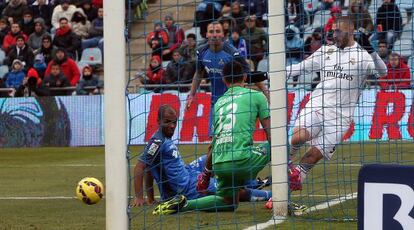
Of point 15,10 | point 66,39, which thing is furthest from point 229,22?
point 15,10

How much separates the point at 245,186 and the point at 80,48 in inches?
635

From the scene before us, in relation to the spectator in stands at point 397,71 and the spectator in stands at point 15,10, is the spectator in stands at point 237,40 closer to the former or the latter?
the spectator in stands at point 397,71

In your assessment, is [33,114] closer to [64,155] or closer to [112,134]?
[64,155]

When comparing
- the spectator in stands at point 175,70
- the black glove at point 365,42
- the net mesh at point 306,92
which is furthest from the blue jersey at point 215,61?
the black glove at point 365,42

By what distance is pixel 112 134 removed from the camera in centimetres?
756

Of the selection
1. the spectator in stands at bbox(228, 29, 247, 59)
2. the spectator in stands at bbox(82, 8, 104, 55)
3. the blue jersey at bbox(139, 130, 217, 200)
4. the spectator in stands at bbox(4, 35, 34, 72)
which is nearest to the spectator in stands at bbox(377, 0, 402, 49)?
the blue jersey at bbox(139, 130, 217, 200)

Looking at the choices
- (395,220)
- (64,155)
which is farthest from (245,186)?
(64,155)

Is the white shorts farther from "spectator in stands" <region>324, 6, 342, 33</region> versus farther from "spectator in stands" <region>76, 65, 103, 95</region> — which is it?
"spectator in stands" <region>76, 65, 103, 95</region>

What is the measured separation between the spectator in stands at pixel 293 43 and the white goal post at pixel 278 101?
0.17 m

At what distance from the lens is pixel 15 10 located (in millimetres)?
27656

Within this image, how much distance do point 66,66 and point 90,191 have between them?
14.2 metres

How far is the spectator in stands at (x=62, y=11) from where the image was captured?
27016 millimetres

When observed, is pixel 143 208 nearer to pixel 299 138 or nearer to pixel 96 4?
pixel 299 138

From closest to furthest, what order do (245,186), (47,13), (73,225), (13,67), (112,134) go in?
(112,134) → (73,225) → (245,186) → (13,67) → (47,13)
